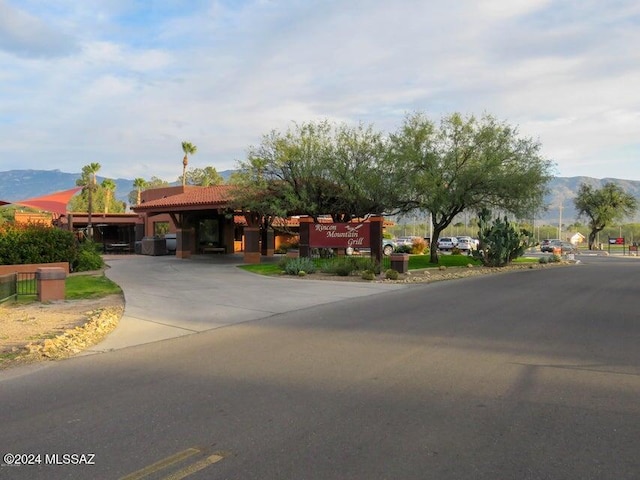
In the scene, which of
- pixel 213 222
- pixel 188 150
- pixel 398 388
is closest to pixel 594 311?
pixel 398 388

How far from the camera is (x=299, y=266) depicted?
838 inches

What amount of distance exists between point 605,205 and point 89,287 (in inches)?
2623

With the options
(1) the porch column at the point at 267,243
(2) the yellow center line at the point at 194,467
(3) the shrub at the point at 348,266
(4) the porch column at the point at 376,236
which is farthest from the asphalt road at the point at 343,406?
(1) the porch column at the point at 267,243

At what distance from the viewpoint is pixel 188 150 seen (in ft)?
211

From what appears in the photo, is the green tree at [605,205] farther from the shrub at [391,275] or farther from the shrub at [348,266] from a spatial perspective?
the shrub at [391,275]

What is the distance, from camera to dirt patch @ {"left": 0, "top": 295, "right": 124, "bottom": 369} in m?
7.84

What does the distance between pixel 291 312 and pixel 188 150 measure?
56170 mm

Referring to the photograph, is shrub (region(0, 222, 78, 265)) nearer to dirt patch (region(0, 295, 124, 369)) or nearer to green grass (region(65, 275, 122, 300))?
green grass (region(65, 275, 122, 300))

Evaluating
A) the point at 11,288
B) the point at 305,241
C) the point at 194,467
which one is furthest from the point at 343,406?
the point at 305,241

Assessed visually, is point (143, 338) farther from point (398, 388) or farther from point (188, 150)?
point (188, 150)

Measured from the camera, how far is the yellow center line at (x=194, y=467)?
3.79 metres

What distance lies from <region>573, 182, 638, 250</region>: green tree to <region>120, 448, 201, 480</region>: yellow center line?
238ft

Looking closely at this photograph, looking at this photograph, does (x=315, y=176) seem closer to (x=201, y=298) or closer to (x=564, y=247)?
(x=201, y=298)

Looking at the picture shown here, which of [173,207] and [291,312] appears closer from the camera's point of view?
[291,312]
